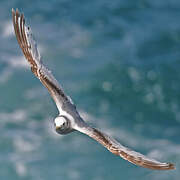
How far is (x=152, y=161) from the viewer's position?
60.7 feet

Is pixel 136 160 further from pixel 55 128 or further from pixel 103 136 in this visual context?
pixel 55 128

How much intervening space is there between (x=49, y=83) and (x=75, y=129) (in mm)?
3026

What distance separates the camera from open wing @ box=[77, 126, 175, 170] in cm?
1820

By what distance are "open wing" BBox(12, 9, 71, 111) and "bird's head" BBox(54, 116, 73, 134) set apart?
1.29 metres

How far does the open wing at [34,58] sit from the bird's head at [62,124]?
129cm

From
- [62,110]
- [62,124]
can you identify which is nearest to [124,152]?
[62,124]

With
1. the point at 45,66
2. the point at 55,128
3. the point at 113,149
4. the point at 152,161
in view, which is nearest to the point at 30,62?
the point at 45,66

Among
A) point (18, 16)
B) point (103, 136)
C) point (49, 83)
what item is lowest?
point (103, 136)

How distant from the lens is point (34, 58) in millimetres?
22938

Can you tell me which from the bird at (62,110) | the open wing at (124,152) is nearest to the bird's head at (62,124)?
the bird at (62,110)

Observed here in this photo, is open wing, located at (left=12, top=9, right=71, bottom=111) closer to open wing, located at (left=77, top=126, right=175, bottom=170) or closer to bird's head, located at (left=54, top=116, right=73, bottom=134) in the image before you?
bird's head, located at (left=54, top=116, right=73, bottom=134)

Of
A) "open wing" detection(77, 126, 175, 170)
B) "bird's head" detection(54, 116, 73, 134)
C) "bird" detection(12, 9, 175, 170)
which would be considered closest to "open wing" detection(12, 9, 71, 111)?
"bird" detection(12, 9, 175, 170)

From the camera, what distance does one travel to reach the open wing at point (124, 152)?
18195 millimetres

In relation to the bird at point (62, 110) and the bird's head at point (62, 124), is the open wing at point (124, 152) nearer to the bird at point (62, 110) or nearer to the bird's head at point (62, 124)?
the bird at point (62, 110)
